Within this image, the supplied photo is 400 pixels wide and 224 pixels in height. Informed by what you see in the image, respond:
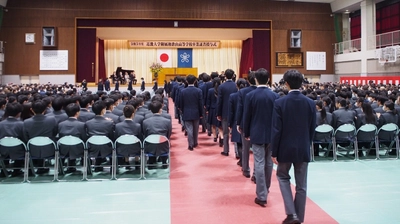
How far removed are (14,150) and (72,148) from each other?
0.82 meters

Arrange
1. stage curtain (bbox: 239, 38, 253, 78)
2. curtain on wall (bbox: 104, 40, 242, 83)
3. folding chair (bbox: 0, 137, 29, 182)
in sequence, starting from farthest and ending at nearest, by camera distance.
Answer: curtain on wall (bbox: 104, 40, 242, 83) → stage curtain (bbox: 239, 38, 253, 78) → folding chair (bbox: 0, 137, 29, 182)

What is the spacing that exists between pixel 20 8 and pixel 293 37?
16357 mm

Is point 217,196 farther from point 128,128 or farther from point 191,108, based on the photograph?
point 191,108

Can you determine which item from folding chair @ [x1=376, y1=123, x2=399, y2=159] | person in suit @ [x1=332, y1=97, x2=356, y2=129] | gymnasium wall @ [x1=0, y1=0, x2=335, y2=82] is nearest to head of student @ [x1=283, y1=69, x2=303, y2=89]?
person in suit @ [x1=332, y1=97, x2=356, y2=129]

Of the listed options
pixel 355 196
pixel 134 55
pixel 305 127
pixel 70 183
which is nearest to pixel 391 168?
pixel 355 196

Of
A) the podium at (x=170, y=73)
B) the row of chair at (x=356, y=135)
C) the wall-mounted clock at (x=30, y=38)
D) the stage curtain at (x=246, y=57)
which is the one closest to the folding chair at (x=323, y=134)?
the row of chair at (x=356, y=135)

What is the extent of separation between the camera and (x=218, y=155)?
7340mm

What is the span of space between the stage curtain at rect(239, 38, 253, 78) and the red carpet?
62.0ft

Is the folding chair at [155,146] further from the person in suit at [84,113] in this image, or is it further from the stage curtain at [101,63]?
the stage curtain at [101,63]

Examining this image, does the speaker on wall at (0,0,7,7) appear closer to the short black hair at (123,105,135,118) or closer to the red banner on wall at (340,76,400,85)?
the short black hair at (123,105,135,118)

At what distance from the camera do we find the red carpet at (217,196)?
4077 millimetres

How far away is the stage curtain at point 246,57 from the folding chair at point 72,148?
66.8 ft

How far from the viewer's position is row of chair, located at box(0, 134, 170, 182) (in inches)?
213

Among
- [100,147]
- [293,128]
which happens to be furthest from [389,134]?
[100,147]
